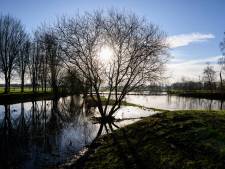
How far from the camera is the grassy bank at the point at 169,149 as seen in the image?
8.85 meters

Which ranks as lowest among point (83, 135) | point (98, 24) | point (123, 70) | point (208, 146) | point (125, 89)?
point (83, 135)

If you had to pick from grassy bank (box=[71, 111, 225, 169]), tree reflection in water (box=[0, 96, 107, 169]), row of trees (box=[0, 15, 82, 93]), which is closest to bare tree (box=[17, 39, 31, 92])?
row of trees (box=[0, 15, 82, 93])

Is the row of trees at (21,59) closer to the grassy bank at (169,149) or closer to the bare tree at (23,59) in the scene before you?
the bare tree at (23,59)

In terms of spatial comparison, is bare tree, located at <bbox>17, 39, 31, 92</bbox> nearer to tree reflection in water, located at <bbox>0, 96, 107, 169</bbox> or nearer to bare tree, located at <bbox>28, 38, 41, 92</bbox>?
bare tree, located at <bbox>28, 38, 41, 92</bbox>

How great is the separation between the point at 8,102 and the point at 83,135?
3077 centimetres

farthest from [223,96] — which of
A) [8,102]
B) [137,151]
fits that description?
[137,151]

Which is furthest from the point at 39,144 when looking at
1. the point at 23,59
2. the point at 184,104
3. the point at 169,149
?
the point at 23,59

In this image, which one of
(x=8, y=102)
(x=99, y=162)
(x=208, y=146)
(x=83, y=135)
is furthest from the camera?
(x=8, y=102)

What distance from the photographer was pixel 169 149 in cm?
1028

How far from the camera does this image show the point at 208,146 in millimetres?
9484

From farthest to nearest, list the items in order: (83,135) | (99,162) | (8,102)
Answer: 1. (8,102)
2. (83,135)
3. (99,162)

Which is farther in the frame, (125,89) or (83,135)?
(125,89)

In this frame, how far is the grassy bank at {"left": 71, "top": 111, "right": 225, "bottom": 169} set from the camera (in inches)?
348

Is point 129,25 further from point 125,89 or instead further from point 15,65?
point 15,65
